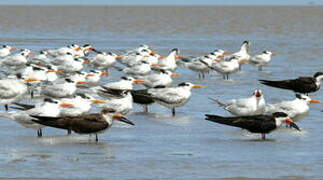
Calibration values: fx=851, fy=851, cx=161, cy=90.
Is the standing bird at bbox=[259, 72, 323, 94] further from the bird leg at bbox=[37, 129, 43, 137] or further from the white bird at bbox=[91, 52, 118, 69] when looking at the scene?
the white bird at bbox=[91, 52, 118, 69]

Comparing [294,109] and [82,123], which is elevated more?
Answer: [294,109]

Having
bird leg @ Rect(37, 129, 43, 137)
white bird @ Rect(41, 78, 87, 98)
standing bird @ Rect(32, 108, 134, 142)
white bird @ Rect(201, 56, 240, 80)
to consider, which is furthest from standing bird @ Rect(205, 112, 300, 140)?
white bird @ Rect(201, 56, 240, 80)

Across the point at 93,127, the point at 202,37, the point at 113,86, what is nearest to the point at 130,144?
the point at 93,127

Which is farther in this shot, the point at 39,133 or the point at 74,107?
the point at 74,107

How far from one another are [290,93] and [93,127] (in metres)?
8.48

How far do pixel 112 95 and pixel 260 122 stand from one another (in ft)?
16.3

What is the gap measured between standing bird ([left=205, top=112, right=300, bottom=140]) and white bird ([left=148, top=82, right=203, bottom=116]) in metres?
2.80

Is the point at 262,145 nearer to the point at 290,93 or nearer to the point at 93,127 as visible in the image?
the point at 93,127

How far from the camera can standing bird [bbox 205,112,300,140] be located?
1442 cm

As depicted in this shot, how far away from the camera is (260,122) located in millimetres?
14422

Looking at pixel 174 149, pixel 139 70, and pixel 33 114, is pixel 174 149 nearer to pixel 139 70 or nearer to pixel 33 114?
pixel 33 114

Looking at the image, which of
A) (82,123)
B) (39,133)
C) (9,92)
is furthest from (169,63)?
(82,123)

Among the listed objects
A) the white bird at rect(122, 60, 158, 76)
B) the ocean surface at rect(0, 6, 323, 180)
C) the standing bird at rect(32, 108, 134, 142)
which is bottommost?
the ocean surface at rect(0, 6, 323, 180)

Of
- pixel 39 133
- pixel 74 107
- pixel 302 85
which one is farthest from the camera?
pixel 302 85
